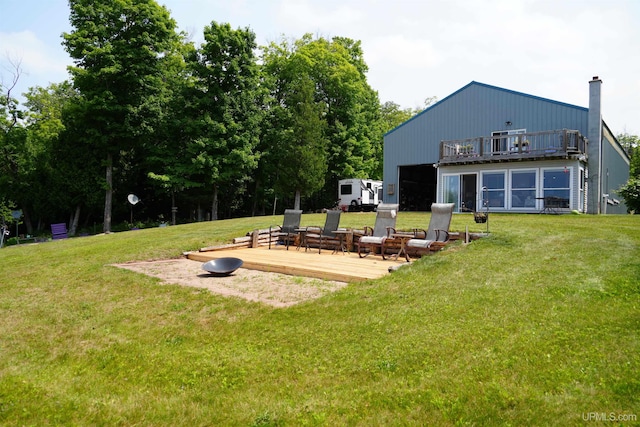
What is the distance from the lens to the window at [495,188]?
17828 mm

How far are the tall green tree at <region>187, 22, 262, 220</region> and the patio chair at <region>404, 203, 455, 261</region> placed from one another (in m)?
16.4

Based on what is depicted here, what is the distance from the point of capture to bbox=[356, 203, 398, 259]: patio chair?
9.17 metres

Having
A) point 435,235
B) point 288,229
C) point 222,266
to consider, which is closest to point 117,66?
point 288,229

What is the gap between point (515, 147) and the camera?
1806 cm

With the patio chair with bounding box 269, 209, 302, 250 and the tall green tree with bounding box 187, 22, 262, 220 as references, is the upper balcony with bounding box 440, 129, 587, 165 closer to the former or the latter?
the patio chair with bounding box 269, 209, 302, 250

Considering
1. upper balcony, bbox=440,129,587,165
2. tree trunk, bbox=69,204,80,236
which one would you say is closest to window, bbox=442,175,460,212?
upper balcony, bbox=440,129,587,165

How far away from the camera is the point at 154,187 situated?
27656 millimetres

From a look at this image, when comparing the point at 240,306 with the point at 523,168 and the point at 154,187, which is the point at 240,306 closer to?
the point at 523,168

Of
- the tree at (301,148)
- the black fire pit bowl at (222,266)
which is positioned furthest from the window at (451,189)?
the black fire pit bowl at (222,266)

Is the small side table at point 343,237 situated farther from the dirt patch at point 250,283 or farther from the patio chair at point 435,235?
the dirt patch at point 250,283

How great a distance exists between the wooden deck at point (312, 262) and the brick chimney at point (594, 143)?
1303 centimetres

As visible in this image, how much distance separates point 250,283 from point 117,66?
20.4m

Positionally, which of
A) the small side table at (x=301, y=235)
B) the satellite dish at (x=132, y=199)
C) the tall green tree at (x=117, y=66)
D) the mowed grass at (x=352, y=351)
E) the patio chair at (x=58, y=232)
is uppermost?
the tall green tree at (x=117, y=66)

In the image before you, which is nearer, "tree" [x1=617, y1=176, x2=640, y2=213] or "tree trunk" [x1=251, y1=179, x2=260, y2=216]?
"tree" [x1=617, y1=176, x2=640, y2=213]
